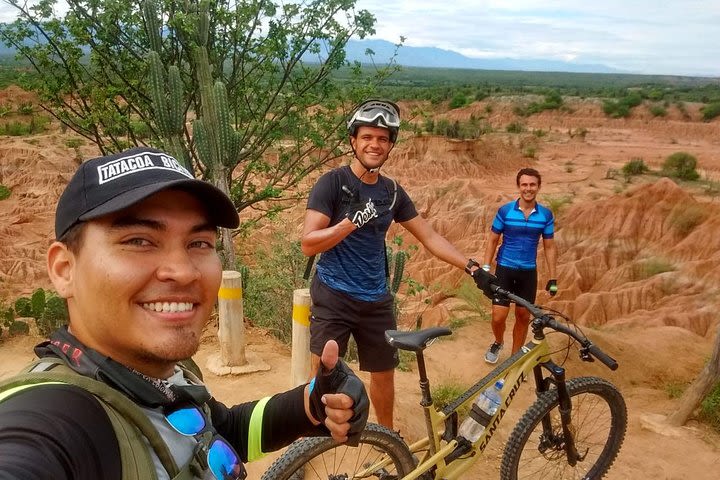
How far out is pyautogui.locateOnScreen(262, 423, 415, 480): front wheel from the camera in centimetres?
245

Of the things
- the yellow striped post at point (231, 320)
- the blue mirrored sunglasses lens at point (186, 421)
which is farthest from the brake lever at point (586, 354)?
the yellow striped post at point (231, 320)

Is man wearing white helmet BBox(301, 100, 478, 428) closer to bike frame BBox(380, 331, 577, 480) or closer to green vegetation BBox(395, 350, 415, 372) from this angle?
bike frame BBox(380, 331, 577, 480)

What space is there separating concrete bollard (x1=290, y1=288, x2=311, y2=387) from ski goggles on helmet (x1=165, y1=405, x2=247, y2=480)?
2728mm

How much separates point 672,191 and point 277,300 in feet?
46.3

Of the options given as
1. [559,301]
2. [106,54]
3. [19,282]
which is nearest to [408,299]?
[559,301]

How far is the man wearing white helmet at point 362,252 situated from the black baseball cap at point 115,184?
1636 millimetres

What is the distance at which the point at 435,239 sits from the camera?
10.9 ft

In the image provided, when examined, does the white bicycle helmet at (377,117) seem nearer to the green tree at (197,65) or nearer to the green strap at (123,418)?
the green strap at (123,418)

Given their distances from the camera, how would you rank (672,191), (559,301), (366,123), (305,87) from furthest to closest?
(672,191) < (559,301) < (305,87) < (366,123)

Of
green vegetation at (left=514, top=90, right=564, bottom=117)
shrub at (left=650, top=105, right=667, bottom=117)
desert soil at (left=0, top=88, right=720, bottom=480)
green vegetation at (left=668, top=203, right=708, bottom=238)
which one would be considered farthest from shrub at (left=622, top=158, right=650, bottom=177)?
shrub at (left=650, top=105, right=667, bottom=117)

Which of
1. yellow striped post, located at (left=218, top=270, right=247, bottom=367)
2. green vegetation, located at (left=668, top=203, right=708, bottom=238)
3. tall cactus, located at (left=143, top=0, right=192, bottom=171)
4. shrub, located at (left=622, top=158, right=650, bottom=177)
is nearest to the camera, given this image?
yellow striped post, located at (left=218, top=270, right=247, bottom=367)

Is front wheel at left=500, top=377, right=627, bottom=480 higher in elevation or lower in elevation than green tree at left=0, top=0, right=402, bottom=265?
lower

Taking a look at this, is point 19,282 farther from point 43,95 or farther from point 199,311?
point 199,311

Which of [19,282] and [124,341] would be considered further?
[19,282]
